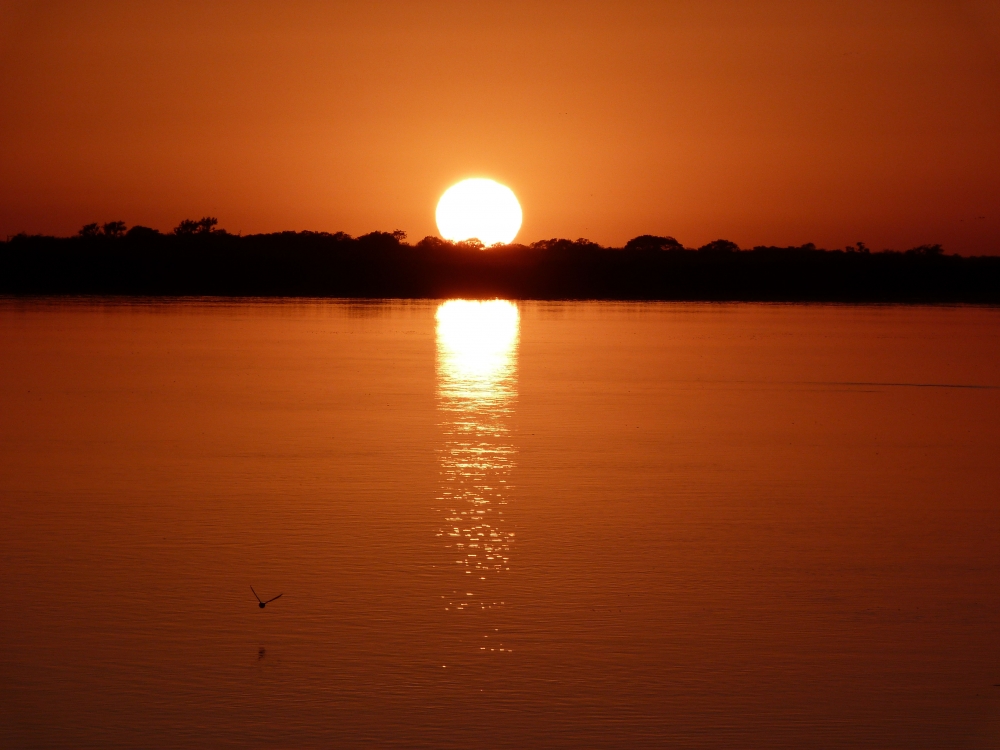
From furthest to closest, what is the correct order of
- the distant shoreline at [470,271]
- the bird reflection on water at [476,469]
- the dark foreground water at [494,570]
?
the distant shoreline at [470,271] → the bird reflection on water at [476,469] → the dark foreground water at [494,570]

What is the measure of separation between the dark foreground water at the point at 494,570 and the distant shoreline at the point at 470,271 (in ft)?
264

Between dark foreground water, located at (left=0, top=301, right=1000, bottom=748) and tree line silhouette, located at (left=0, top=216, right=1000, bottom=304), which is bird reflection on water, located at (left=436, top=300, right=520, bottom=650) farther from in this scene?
tree line silhouette, located at (left=0, top=216, right=1000, bottom=304)

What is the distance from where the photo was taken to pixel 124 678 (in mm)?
6855

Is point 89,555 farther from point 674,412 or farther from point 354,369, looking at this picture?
point 354,369

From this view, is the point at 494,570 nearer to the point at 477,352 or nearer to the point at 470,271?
the point at 477,352

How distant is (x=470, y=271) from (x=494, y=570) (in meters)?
103

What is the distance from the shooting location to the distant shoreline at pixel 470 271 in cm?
10025

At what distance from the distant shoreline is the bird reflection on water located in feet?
236

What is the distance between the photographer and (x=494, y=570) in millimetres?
9195

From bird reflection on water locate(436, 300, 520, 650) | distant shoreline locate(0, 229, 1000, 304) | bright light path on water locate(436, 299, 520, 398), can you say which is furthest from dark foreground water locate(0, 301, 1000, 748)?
distant shoreline locate(0, 229, 1000, 304)

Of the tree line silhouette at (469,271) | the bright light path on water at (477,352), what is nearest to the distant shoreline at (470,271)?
the tree line silhouette at (469,271)

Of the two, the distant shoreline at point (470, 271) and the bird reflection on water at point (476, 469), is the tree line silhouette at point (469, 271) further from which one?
the bird reflection on water at point (476, 469)

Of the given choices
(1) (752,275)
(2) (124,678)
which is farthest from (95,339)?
(1) (752,275)

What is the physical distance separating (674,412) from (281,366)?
1018cm
